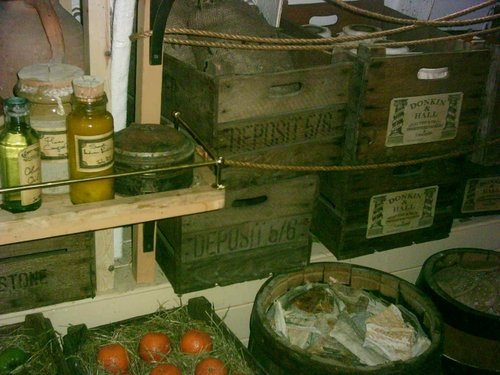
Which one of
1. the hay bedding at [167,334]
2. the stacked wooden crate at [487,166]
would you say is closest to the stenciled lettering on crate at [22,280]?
the hay bedding at [167,334]

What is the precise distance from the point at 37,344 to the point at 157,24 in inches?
33.6

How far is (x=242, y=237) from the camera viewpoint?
1.69 metres

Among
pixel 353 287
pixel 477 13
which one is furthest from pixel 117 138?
pixel 477 13

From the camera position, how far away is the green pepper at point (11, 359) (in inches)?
57.9

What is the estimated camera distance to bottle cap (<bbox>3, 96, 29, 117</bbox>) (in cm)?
115

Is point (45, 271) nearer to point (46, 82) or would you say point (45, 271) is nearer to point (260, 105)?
point (46, 82)

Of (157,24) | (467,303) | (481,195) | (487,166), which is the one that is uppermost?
(157,24)

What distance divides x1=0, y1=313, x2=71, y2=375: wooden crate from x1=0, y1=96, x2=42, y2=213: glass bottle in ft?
1.41

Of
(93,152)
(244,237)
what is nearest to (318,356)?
(244,237)

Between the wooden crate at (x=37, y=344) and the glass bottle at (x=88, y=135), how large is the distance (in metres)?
0.43

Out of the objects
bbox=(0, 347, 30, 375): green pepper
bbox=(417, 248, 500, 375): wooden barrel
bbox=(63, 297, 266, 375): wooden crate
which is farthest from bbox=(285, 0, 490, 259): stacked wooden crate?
bbox=(0, 347, 30, 375): green pepper

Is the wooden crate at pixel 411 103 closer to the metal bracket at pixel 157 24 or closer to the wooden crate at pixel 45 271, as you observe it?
the metal bracket at pixel 157 24

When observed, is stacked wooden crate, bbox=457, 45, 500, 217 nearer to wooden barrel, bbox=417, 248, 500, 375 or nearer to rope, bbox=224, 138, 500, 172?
rope, bbox=224, 138, 500, 172

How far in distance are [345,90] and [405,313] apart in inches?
27.4
